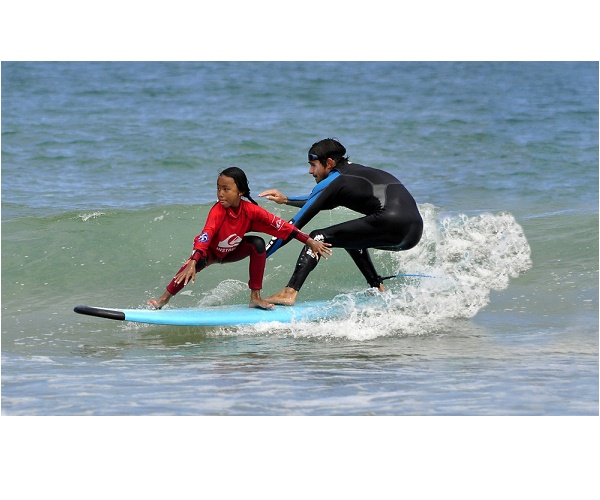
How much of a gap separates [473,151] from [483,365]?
9.78 metres

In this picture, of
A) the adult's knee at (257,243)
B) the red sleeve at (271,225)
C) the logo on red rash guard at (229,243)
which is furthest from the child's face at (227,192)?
the adult's knee at (257,243)

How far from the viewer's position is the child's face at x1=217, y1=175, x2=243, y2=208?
6.20 m

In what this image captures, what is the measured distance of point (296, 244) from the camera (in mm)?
9344

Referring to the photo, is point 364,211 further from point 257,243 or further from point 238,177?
point 238,177

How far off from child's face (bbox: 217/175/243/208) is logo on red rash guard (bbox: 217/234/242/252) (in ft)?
0.85

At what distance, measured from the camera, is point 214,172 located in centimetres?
1348

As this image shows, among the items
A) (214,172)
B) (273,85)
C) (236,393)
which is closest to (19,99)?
(273,85)

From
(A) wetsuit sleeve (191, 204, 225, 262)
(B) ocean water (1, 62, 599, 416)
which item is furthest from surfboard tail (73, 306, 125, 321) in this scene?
(A) wetsuit sleeve (191, 204, 225, 262)

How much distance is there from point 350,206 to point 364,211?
12cm

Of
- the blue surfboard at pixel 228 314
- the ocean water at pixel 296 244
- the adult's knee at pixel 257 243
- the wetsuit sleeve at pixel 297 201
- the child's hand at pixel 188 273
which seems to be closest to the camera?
the ocean water at pixel 296 244

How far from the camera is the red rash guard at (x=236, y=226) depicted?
250 inches

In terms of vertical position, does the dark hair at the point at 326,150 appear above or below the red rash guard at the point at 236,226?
above

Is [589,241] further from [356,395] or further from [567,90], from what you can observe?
[567,90]

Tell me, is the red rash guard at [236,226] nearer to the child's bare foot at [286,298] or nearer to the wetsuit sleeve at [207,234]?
the wetsuit sleeve at [207,234]
